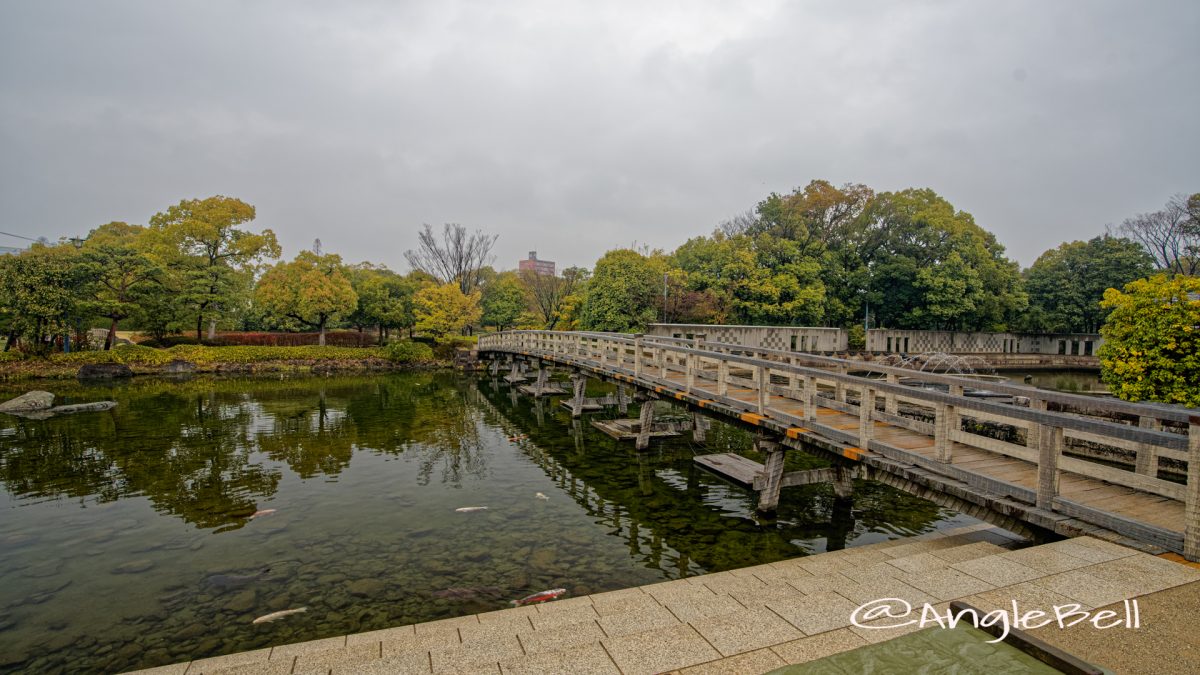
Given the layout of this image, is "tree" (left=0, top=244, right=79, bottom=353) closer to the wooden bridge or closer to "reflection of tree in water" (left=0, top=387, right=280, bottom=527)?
"reflection of tree in water" (left=0, top=387, right=280, bottom=527)

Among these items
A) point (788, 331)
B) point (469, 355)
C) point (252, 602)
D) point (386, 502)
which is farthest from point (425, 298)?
point (252, 602)

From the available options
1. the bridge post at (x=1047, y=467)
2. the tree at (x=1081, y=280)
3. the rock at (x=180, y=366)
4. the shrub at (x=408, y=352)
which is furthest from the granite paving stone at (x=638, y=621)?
the tree at (x=1081, y=280)

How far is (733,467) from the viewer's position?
44.4 ft

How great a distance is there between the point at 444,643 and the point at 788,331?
32.0m

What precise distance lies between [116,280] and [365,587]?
40.4 m

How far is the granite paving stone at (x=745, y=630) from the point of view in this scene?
437cm

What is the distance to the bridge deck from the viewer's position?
5.82 meters

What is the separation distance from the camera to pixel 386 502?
12.1m

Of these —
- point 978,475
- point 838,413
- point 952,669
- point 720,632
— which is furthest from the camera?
point 838,413

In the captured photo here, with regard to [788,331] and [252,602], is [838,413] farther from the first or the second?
[788,331]

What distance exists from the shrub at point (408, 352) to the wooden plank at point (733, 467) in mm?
33456

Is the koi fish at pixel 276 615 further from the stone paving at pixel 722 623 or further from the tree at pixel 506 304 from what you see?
the tree at pixel 506 304

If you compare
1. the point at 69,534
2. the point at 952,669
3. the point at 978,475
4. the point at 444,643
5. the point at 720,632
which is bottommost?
the point at 69,534

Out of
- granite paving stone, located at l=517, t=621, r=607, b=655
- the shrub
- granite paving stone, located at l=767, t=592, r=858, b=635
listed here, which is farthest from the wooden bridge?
the shrub
